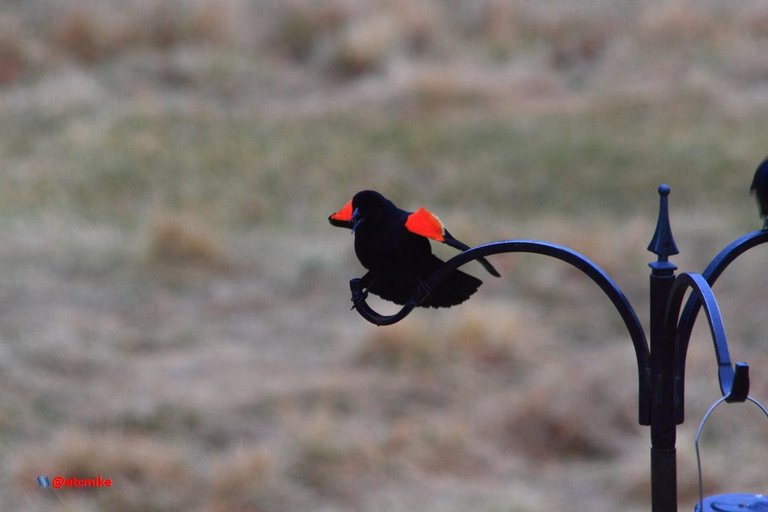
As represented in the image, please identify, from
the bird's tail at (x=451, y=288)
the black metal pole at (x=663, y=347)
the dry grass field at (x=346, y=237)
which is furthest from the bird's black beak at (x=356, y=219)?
the dry grass field at (x=346, y=237)

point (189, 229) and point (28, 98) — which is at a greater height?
point (28, 98)

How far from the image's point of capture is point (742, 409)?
5.56 meters

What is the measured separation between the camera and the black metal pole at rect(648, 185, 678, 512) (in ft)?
5.80

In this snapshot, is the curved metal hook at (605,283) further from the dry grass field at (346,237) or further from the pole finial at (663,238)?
the dry grass field at (346,237)

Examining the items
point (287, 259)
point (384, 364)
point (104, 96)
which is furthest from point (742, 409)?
point (104, 96)

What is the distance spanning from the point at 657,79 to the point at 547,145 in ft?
7.49

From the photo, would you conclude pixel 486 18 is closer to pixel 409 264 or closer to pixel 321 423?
pixel 321 423

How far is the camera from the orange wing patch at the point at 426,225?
197cm

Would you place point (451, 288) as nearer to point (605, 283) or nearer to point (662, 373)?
point (605, 283)

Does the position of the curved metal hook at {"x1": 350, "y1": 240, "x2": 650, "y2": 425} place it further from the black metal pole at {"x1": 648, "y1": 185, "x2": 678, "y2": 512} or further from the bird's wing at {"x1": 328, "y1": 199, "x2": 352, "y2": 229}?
the bird's wing at {"x1": 328, "y1": 199, "x2": 352, "y2": 229}

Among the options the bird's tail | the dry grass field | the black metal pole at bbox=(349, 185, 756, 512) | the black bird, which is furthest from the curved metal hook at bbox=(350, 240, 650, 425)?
the dry grass field

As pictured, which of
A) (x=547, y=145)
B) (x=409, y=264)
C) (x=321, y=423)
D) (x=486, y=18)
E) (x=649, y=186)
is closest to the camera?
(x=409, y=264)

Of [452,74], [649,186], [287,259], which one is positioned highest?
[452,74]

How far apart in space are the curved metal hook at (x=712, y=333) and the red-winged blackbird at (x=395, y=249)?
0.41m
